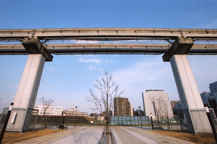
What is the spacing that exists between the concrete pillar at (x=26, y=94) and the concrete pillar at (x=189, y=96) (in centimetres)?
2036

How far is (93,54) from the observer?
19016mm

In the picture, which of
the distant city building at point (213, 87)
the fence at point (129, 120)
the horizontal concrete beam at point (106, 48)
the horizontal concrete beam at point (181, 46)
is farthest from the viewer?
the distant city building at point (213, 87)

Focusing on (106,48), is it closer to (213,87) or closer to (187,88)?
(187,88)

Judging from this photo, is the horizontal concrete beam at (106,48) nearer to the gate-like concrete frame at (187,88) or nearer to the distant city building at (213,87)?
the gate-like concrete frame at (187,88)

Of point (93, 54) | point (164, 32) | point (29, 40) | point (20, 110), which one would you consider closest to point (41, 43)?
point (29, 40)

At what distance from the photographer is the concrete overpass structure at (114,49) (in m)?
13.5

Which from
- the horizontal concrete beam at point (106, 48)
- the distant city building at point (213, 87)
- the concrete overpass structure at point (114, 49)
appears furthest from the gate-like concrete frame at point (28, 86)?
the distant city building at point (213, 87)

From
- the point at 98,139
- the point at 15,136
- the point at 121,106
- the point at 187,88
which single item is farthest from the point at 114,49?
the point at 15,136

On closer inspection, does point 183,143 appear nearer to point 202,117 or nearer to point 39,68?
point 202,117

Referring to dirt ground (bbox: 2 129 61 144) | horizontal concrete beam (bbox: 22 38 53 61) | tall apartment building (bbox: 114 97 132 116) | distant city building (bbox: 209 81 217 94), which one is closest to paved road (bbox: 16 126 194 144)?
dirt ground (bbox: 2 129 61 144)

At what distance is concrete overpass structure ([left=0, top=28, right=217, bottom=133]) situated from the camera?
1352cm

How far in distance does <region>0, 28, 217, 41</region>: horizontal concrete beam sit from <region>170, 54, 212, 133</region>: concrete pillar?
3565 mm

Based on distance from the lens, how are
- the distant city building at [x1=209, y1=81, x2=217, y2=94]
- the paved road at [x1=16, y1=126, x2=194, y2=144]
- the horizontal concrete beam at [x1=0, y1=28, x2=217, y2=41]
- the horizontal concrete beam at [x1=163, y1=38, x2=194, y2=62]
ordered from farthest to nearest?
the distant city building at [x1=209, y1=81, x2=217, y2=94], the horizontal concrete beam at [x1=0, y1=28, x2=217, y2=41], the horizontal concrete beam at [x1=163, y1=38, x2=194, y2=62], the paved road at [x1=16, y1=126, x2=194, y2=144]

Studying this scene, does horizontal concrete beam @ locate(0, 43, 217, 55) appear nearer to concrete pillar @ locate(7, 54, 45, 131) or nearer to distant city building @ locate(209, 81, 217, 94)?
concrete pillar @ locate(7, 54, 45, 131)
